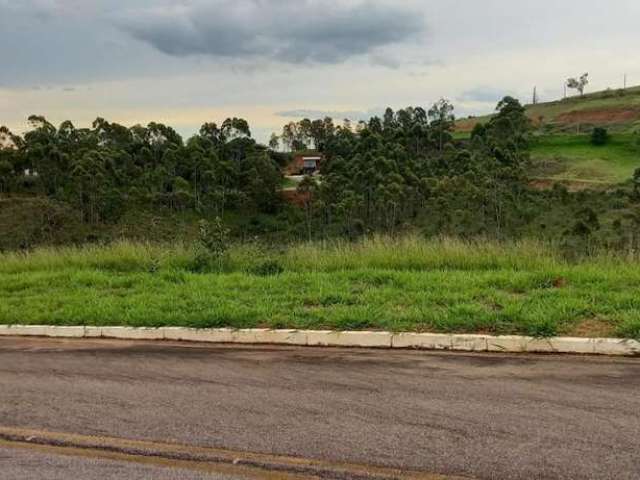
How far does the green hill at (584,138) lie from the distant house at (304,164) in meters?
20.7

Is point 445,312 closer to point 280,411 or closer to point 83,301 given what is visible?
point 280,411

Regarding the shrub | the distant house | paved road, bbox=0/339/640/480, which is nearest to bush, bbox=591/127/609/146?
the distant house

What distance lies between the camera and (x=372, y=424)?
504 cm

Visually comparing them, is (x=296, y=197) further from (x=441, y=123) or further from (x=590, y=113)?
(x=590, y=113)

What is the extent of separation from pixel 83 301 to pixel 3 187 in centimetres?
5749

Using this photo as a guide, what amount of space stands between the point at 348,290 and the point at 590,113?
321 ft

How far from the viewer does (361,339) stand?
7496 millimetres

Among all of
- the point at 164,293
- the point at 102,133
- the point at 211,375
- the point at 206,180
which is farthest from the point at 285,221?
the point at 211,375

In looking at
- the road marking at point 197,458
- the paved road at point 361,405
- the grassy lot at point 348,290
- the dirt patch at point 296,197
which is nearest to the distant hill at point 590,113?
the dirt patch at point 296,197

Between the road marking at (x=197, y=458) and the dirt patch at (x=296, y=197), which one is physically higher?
the road marking at (x=197, y=458)

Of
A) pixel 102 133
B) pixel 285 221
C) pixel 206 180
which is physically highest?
pixel 102 133

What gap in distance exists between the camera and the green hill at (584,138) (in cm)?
6819

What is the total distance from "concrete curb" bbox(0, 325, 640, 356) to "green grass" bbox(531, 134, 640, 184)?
6162cm

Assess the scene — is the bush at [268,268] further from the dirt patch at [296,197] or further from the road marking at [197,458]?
the dirt patch at [296,197]
